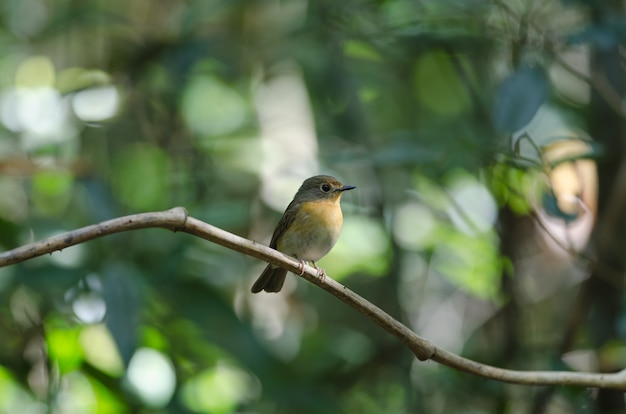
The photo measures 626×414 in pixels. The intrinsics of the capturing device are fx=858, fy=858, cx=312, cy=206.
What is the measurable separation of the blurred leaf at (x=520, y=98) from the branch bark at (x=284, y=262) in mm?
1450

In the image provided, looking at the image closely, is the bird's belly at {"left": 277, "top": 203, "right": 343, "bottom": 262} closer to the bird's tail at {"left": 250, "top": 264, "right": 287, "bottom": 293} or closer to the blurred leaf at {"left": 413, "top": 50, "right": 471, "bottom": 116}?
the bird's tail at {"left": 250, "top": 264, "right": 287, "bottom": 293}

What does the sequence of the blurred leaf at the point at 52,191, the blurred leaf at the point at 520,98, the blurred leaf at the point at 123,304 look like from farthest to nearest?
the blurred leaf at the point at 52,191
the blurred leaf at the point at 520,98
the blurred leaf at the point at 123,304

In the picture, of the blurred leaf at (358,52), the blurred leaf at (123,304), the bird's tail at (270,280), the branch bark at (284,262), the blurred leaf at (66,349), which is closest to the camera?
the branch bark at (284,262)

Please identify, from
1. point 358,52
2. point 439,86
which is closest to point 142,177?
point 358,52

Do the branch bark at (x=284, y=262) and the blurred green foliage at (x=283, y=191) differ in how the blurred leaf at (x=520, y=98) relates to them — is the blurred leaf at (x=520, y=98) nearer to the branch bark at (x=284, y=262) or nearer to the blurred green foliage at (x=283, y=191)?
the blurred green foliage at (x=283, y=191)

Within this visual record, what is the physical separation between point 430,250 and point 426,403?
99cm

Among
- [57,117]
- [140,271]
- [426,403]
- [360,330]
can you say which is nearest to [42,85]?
[57,117]

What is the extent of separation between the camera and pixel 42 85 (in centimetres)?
585

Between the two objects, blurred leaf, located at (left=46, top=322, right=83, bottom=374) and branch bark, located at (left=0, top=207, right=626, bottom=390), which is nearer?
branch bark, located at (left=0, top=207, right=626, bottom=390)

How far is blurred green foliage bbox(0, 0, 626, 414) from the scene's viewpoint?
14.6 ft

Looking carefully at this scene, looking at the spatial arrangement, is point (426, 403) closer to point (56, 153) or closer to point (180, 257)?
point (180, 257)

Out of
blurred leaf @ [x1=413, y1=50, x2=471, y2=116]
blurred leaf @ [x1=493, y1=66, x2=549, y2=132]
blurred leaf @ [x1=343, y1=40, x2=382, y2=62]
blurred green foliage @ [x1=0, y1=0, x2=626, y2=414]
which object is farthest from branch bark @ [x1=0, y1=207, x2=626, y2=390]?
blurred leaf @ [x1=343, y1=40, x2=382, y2=62]

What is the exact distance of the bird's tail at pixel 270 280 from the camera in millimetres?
4219

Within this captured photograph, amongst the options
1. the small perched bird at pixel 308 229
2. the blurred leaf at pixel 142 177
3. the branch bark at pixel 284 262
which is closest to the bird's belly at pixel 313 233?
the small perched bird at pixel 308 229
